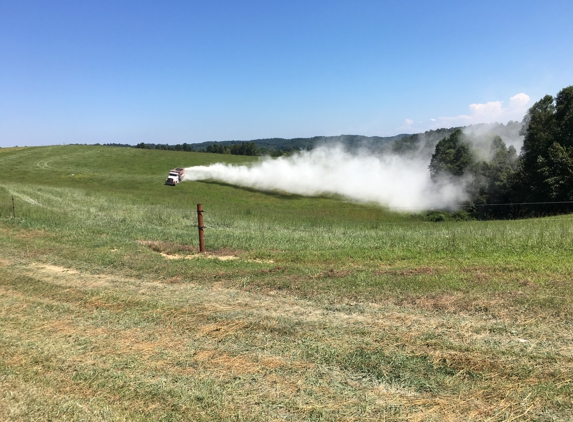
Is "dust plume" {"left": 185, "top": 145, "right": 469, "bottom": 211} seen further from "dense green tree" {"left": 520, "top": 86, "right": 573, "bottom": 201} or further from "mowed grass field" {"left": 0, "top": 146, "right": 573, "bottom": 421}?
"mowed grass field" {"left": 0, "top": 146, "right": 573, "bottom": 421}

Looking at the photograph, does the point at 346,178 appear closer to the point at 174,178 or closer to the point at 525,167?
the point at 525,167

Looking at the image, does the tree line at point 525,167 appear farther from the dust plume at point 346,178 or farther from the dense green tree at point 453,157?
the dust plume at point 346,178

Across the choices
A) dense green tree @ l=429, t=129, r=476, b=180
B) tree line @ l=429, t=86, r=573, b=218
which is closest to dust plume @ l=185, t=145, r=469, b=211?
dense green tree @ l=429, t=129, r=476, b=180

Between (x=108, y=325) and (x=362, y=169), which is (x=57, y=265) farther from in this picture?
(x=362, y=169)

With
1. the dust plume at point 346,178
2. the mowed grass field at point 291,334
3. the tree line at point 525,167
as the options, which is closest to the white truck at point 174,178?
the dust plume at point 346,178

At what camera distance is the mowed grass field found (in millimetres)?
3996

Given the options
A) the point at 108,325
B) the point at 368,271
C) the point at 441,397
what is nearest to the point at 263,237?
the point at 368,271

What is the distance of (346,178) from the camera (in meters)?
52.5

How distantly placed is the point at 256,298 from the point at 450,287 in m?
3.86

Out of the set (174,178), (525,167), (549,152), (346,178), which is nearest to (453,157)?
(525,167)

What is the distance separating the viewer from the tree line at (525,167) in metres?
38.2

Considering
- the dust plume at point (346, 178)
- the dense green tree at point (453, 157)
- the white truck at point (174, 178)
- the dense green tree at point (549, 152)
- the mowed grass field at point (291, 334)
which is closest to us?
the mowed grass field at point (291, 334)

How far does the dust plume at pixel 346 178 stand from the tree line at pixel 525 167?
2.19 meters

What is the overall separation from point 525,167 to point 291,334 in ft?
155
